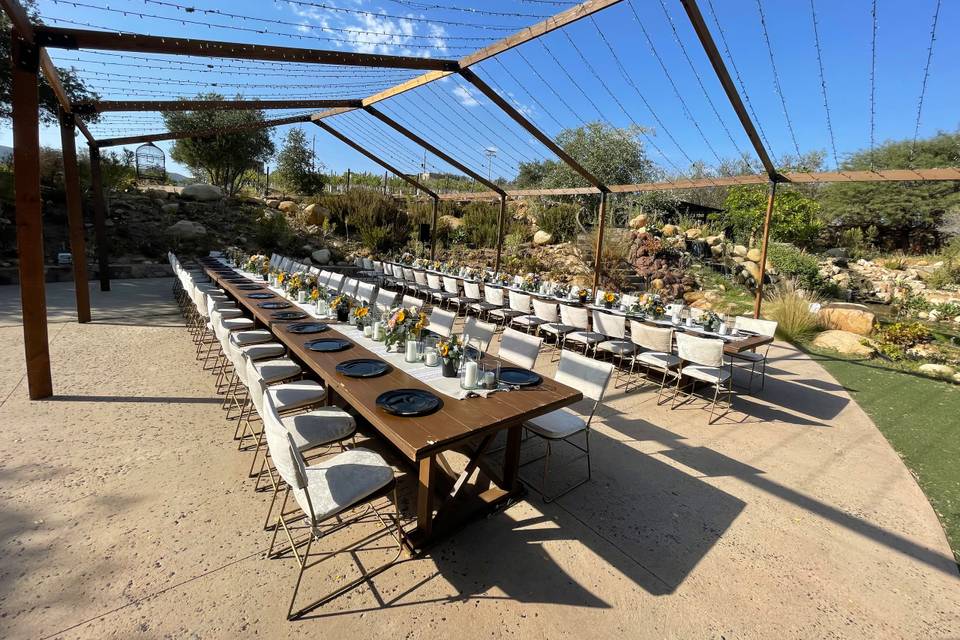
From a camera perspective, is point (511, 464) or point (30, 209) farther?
point (30, 209)

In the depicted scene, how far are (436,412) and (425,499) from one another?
43 centimetres

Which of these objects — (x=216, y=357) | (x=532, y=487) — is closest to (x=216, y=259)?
(x=216, y=357)

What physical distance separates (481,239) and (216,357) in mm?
11092

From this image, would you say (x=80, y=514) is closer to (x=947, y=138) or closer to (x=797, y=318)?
(x=797, y=318)

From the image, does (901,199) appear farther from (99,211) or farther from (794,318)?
(99,211)

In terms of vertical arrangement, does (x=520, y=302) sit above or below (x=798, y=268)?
below

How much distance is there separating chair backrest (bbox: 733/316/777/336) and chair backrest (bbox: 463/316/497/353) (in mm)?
3522

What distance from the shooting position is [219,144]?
50.8ft

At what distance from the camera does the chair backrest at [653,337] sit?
13.9ft

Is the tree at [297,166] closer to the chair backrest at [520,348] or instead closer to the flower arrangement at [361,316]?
the flower arrangement at [361,316]

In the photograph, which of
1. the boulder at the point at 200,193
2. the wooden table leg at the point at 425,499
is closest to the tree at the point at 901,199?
the wooden table leg at the point at 425,499

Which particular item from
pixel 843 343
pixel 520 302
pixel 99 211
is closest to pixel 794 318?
pixel 843 343

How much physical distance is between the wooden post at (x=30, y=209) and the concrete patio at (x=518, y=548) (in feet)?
1.22

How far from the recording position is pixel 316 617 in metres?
1.76
